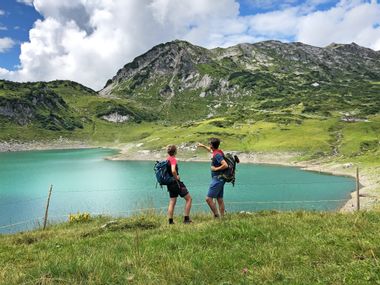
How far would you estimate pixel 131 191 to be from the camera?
76.2 metres

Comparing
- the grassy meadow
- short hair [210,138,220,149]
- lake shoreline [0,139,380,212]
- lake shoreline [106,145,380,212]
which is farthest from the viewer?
lake shoreline [0,139,380,212]

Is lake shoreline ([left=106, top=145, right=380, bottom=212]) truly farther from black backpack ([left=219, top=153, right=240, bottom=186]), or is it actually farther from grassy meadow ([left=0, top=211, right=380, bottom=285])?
grassy meadow ([left=0, top=211, right=380, bottom=285])

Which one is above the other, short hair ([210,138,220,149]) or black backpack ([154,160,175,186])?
short hair ([210,138,220,149])

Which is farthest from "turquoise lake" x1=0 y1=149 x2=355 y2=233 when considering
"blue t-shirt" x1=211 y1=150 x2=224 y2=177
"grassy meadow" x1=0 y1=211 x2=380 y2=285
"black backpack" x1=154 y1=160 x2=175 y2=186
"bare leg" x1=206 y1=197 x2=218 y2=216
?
"grassy meadow" x1=0 y1=211 x2=380 y2=285

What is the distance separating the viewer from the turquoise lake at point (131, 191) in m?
51.4

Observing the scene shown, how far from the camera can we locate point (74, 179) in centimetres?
10494

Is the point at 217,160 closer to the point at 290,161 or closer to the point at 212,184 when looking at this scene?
the point at 212,184

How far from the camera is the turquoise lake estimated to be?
51375 mm

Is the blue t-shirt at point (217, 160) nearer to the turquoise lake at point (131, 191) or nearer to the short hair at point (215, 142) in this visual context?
the short hair at point (215, 142)

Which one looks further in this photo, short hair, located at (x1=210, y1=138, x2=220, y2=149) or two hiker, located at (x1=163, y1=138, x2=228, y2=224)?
short hair, located at (x1=210, y1=138, x2=220, y2=149)

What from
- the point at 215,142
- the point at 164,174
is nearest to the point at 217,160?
the point at 215,142

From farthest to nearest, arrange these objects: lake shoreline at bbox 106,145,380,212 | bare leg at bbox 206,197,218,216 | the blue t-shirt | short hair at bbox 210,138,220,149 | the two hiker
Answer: lake shoreline at bbox 106,145,380,212, short hair at bbox 210,138,220,149, the blue t-shirt, the two hiker, bare leg at bbox 206,197,218,216

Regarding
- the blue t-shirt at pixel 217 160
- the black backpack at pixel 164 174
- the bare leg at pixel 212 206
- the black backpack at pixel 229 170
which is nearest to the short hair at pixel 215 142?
the blue t-shirt at pixel 217 160

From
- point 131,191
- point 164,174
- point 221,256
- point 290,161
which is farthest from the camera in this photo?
point 290,161
